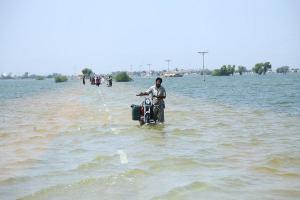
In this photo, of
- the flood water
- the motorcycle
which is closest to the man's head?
the motorcycle

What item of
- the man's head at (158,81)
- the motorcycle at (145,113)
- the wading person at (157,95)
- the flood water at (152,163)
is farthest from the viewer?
the motorcycle at (145,113)

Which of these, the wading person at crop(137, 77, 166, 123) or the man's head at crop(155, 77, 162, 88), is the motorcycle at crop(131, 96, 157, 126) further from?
the man's head at crop(155, 77, 162, 88)

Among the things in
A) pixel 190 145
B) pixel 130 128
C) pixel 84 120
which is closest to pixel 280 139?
pixel 190 145

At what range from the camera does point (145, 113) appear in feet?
54.5

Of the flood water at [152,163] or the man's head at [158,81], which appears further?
the man's head at [158,81]

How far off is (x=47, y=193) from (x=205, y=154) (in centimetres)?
439

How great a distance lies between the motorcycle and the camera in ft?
54.1

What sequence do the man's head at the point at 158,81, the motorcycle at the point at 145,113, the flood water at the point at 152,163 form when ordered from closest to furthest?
the flood water at the point at 152,163 → the man's head at the point at 158,81 → the motorcycle at the point at 145,113

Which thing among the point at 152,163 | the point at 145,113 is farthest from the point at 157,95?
the point at 152,163

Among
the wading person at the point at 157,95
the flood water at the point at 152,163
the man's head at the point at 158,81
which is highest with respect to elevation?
the man's head at the point at 158,81

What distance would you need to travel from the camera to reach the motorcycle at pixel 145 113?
1648 centimetres

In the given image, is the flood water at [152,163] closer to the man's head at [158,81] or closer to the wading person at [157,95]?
the wading person at [157,95]

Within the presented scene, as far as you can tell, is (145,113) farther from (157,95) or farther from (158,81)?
(158,81)

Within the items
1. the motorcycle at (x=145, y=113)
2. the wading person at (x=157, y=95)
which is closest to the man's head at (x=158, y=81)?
the wading person at (x=157, y=95)
